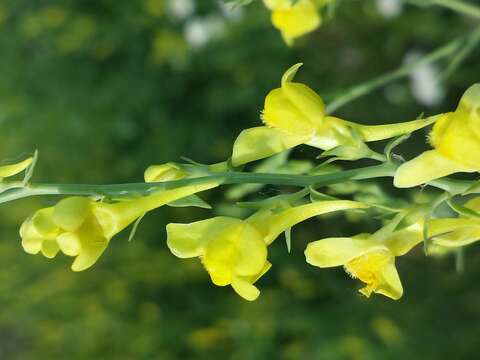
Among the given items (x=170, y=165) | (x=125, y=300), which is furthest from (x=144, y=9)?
(x=170, y=165)

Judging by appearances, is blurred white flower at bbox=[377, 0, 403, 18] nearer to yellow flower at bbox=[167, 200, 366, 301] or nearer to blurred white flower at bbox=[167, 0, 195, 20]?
blurred white flower at bbox=[167, 0, 195, 20]

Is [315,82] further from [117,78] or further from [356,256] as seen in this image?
[356,256]

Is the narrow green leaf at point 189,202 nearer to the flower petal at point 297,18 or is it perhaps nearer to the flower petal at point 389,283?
the flower petal at point 389,283

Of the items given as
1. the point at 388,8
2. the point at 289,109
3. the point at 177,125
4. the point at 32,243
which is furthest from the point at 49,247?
the point at 388,8

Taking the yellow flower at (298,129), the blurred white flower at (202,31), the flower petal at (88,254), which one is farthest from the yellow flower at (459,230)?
the blurred white flower at (202,31)

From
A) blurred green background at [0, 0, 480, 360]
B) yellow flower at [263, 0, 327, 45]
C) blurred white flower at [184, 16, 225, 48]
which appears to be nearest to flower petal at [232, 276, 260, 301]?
yellow flower at [263, 0, 327, 45]
